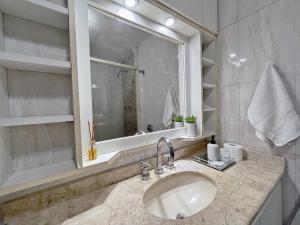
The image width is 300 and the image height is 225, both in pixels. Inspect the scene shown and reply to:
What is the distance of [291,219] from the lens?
40.0 inches

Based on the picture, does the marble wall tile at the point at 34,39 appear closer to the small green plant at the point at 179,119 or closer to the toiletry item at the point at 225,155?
the small green plant at the point at 179,119

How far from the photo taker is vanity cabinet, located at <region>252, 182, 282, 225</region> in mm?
668

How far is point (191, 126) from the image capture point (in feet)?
4.07

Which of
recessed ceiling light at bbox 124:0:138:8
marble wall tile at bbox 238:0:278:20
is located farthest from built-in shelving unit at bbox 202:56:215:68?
recessed ceiling light at bbox 124:0:138:8

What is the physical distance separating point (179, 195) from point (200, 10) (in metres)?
1.40

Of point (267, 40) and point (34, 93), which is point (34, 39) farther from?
point (267, 40)

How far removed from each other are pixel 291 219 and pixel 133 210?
119 centimetres

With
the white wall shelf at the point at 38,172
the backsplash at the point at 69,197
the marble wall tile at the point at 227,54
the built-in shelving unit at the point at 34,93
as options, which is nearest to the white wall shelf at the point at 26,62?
the built-in shelving unit at the point at 34,93

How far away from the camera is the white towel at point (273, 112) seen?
927 millimetres

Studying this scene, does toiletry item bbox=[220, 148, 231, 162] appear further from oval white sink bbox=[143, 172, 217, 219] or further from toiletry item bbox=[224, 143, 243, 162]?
oval white sink bbox=[143, 172, 217, 219]

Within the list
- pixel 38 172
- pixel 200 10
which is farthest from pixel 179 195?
pixel 200 10

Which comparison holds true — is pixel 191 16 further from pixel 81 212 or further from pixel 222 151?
pixel 81 212

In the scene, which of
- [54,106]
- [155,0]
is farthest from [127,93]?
[155,0]

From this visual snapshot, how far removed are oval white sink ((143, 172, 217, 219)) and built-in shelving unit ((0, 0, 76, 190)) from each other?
50cm
